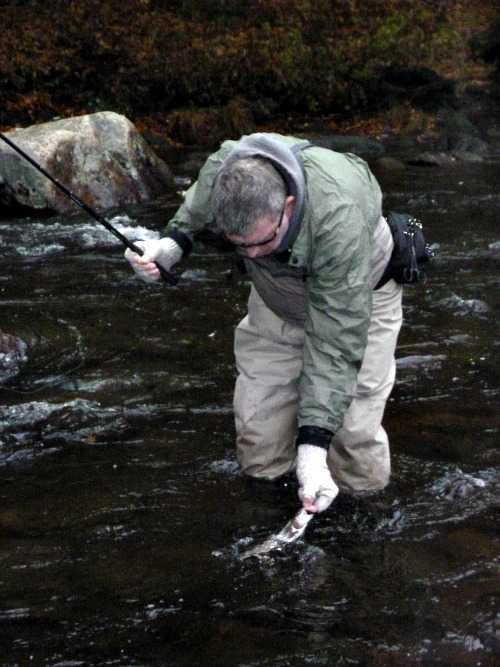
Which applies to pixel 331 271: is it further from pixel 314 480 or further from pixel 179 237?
pixel 179 237

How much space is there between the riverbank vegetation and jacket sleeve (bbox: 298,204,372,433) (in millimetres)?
12996

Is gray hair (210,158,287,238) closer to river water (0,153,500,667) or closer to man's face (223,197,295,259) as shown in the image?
man's face (223,197,295,259)

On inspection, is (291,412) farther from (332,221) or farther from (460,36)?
(460,36)

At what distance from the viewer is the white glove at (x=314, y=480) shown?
345 cm

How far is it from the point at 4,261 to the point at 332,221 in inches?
251

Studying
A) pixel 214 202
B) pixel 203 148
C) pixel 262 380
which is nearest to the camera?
pixel 214 202

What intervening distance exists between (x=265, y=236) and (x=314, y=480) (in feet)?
2.68

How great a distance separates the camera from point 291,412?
14.7 ft

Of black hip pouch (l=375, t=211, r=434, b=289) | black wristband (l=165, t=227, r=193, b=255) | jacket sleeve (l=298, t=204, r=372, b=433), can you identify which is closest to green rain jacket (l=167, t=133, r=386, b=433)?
jacket sleeve (l=298, t=204, r=372, b=433)

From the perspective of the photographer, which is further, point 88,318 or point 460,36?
point 460,36

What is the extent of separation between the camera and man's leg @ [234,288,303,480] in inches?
171

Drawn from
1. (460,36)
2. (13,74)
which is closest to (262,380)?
(13,74)

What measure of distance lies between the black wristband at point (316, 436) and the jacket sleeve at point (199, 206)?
985mm

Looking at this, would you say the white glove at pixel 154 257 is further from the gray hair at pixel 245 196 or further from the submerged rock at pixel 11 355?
the submerged rock at pixel 11 355
